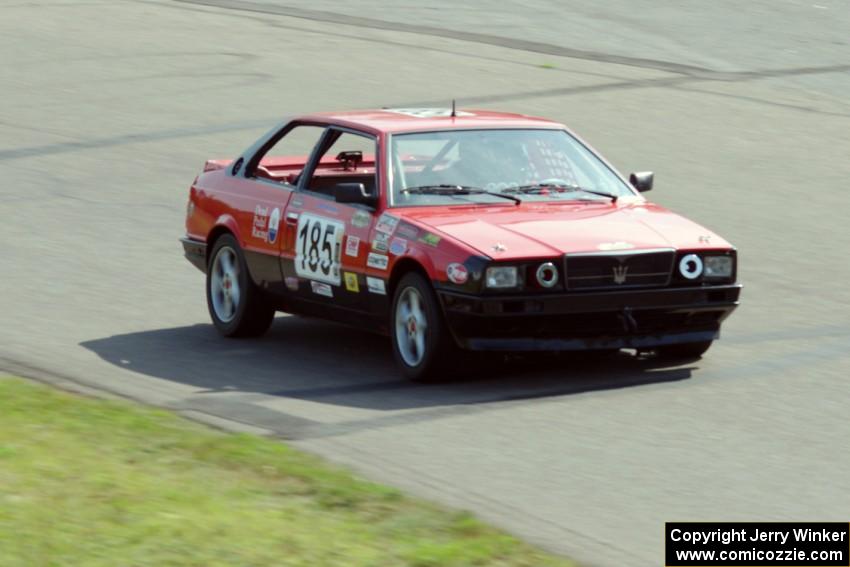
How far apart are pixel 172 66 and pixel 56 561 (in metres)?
17.6

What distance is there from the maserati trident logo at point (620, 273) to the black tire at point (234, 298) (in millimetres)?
2612

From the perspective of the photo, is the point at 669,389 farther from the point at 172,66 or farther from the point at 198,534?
the point at 172,66

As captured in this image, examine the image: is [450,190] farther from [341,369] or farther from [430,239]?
[341,369]

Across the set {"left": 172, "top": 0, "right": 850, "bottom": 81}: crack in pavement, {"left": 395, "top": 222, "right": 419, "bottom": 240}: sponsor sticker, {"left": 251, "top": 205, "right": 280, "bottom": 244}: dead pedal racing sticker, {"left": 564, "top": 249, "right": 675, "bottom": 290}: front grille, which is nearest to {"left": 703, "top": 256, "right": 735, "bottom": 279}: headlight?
{"left": 564, "top": 249, "right": 675, "bottom": 290}: front grille

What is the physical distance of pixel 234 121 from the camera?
1944cm

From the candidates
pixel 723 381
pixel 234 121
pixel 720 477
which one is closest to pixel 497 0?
pixel 234 121

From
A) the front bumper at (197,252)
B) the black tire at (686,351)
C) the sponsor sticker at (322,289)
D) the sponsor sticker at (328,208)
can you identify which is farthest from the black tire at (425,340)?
the front bumper at (197,252)

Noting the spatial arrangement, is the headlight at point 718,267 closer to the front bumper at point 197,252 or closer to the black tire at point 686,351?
the black tire at point 686,351

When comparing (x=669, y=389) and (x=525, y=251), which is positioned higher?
(x=525, y=251)

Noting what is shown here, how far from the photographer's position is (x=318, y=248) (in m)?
10.2

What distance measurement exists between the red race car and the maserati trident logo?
12 millimetres

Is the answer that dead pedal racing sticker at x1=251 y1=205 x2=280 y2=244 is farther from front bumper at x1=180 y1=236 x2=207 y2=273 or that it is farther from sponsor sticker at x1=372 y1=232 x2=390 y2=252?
sponsor sticker at x1=372 y1=232 x2=390 y2=252

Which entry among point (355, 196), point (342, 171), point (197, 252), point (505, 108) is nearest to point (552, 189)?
point (355, 196)

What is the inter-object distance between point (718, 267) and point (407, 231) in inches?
66.2
